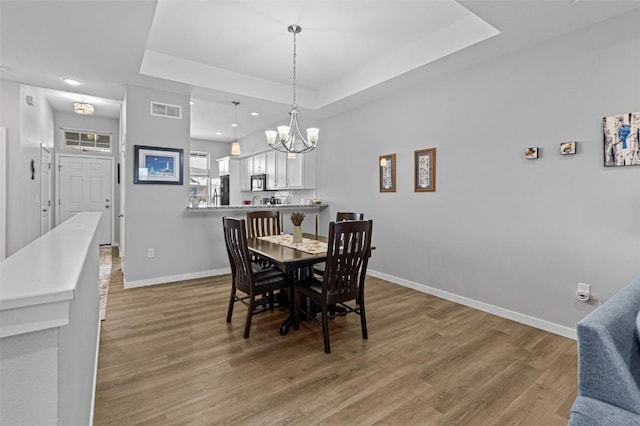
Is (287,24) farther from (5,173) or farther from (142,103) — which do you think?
(5,173)

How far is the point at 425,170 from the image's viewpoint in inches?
155

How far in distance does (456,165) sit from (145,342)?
3.54m

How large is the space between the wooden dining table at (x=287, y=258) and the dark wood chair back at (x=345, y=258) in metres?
0.20

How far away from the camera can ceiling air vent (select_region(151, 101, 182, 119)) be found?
4.16 m

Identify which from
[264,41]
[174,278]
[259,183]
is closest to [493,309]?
[264,41]

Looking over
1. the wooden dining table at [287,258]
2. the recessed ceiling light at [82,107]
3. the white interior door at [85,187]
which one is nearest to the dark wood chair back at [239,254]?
the wooden dining table at [287,258]

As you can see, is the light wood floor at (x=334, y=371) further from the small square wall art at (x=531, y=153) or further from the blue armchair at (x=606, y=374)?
the small square wall art at (x=531, y=153)

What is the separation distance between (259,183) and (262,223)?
354 cm

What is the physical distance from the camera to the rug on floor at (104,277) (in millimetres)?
3293

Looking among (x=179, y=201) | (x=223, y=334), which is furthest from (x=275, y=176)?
(x=223, y=334)

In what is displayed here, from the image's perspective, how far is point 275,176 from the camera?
6691 mm

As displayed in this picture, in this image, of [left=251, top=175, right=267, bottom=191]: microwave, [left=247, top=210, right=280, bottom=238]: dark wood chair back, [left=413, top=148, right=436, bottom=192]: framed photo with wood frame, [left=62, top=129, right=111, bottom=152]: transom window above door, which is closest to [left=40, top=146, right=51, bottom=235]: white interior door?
[left=62, top=129, right=111, bottom=152]: transom window above door

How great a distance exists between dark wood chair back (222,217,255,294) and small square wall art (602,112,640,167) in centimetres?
297

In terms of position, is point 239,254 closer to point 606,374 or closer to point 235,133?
point 606,374
